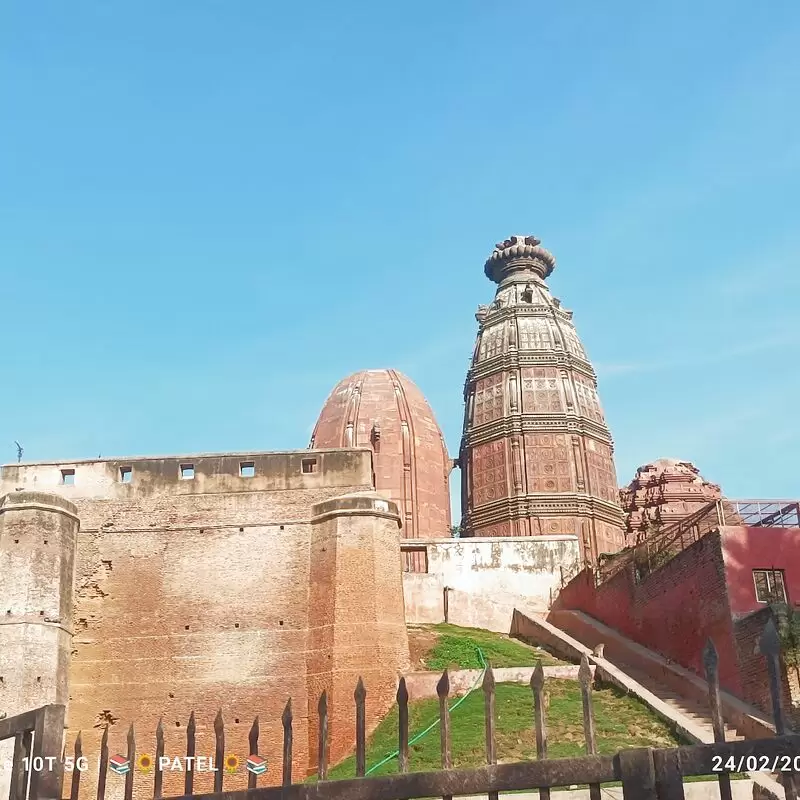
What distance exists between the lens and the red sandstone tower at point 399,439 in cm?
3925

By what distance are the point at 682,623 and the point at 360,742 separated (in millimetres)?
17574

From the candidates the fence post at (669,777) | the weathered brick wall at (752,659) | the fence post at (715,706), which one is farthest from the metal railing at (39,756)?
the weathered brick wall at (752,659)

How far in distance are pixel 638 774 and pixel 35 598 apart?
20247 millimetres

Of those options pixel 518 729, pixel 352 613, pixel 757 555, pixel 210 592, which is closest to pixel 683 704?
pixel 757 555

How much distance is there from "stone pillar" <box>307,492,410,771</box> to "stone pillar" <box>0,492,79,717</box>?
569 centimetres

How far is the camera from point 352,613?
23.8 metres

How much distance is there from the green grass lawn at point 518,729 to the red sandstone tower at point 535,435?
17.7 meters

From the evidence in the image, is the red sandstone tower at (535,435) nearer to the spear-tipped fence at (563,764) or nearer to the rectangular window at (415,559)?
the rectangular window at (415,559)

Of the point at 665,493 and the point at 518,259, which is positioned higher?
the point at 518,259

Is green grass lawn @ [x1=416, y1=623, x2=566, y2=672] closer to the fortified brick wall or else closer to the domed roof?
the fortified brick wall

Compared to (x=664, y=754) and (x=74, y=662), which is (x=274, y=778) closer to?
(x=74, y=662)

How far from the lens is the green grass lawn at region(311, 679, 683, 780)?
17547 mm

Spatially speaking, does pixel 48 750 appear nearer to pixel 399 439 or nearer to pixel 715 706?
pixel 715 706

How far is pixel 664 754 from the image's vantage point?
19.5 feet
